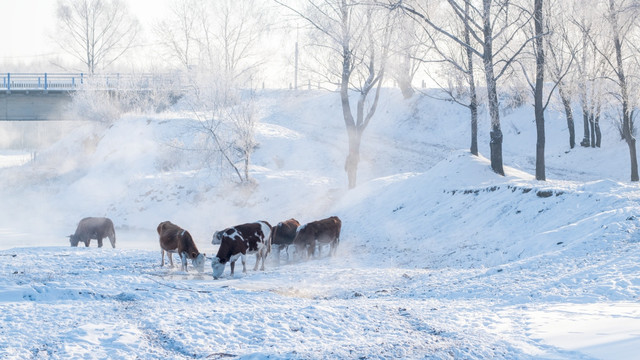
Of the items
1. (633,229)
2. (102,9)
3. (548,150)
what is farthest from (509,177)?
(102,9)

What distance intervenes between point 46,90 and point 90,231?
31.8m

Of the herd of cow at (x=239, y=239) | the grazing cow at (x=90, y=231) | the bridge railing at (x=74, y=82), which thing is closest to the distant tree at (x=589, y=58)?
the herd of cow at (x=239, y=239)

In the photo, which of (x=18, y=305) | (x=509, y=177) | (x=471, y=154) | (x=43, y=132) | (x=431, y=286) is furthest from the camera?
(x=43, y=132)

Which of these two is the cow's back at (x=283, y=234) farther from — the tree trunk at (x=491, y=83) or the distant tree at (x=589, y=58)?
the distant tree at (x=589, y=58)

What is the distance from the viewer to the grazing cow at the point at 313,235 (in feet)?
64.3

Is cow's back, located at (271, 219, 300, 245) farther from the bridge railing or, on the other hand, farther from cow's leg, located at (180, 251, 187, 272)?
the bridge railing

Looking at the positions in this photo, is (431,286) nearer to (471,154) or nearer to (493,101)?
(493,101)

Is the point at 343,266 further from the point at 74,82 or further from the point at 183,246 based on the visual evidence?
the point at 74,82

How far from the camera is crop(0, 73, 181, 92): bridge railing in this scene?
163 ft

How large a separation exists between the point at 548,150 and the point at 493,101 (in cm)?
2610

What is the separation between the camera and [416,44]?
71.5ft

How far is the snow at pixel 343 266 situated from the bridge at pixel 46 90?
1102cm

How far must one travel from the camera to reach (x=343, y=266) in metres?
17.5

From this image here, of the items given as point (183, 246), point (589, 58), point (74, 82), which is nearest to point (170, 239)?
point (183, 246)
